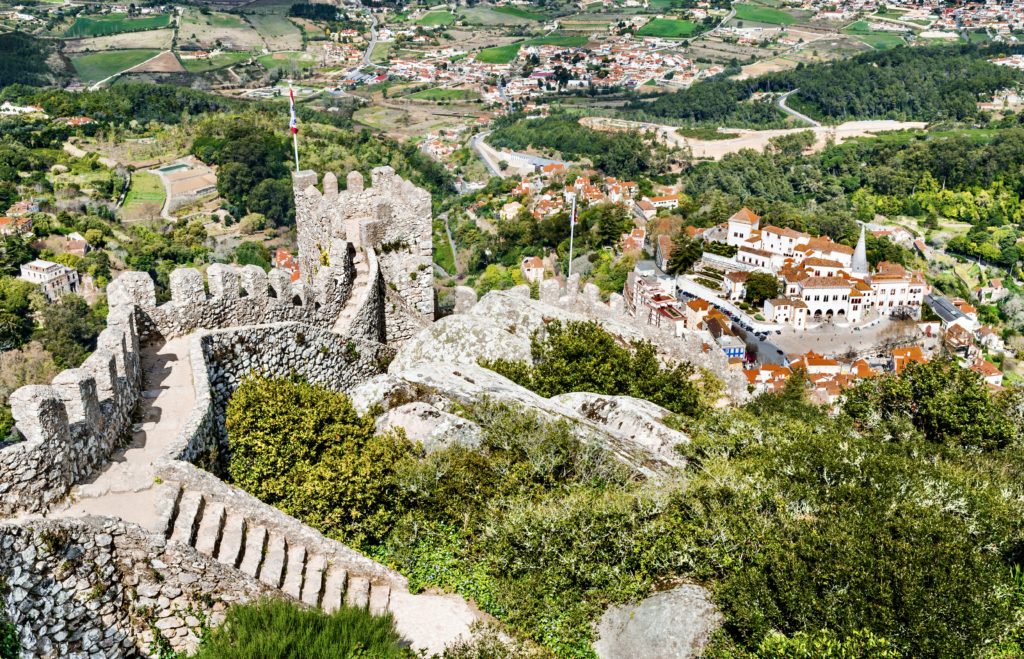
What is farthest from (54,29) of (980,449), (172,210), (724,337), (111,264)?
(980,449)

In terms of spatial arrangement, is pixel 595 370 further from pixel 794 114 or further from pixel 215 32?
pixel 215 32

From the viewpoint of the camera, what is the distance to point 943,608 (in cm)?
873

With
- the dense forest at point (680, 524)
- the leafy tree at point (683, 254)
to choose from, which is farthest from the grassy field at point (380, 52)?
the dense forest at point (680, 524)

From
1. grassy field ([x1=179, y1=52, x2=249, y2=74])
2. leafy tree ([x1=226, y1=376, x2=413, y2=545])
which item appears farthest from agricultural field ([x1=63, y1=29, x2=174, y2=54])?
leafy tree ([x1=226, y1=376, x2=413, y2=545])

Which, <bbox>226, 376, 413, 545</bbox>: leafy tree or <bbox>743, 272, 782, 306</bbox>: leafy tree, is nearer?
<bbox>226, 376, 413, 545</bbox>: leafy tree

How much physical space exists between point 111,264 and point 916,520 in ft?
218

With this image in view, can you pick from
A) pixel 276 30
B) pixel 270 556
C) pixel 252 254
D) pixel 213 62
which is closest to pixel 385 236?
pixel 270 556

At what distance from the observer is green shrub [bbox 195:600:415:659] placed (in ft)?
24.4

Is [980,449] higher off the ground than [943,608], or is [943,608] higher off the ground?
[943,608]

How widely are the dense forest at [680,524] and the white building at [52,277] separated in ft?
188

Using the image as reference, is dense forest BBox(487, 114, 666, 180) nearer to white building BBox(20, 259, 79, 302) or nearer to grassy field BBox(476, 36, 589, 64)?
grassy field BBox(476, 36, 589, 64)

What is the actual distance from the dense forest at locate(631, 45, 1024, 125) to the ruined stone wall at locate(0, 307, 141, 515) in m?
146

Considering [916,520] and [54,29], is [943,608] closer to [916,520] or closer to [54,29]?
[916,520]

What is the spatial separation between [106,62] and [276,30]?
4744 cm
